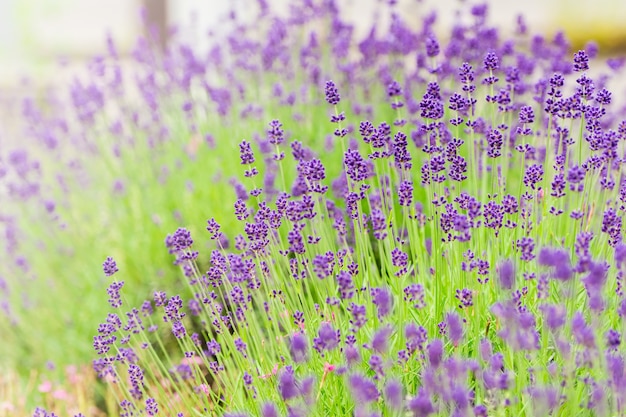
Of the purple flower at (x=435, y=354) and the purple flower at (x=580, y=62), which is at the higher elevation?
the purple flower at (x=580, y=62)

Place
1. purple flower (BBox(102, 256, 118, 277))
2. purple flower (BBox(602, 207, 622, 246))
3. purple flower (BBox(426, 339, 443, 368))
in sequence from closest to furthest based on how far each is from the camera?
purple flower (BBox(426, 339, 443, 368))
purple flower (BBox(602, 207, 622, 246))
purple flower (BBox(102, 256, 118, 277))

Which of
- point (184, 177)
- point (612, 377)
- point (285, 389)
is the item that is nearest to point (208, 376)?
point (184, 177)

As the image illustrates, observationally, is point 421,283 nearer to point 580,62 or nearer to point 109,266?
point 580,62

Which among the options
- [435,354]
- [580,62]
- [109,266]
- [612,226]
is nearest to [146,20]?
[109,266]

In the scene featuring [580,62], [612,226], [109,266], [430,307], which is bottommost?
[430,307]

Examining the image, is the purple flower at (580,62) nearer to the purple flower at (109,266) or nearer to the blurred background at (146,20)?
the purple flower at (109,266)

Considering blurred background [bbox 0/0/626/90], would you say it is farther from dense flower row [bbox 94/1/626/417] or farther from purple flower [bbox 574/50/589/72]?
purple flower [bbox 574/50/589/72]

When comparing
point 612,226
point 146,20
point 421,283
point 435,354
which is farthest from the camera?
point 146,20

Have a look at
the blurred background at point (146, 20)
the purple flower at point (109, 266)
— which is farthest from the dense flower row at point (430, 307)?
the blurred background at point (146, 20)

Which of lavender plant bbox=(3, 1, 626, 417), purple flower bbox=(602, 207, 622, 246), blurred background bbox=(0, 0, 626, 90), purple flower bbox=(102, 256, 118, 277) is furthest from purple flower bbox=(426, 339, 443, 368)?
blurred background bbox=(0, 0, 626, 90)

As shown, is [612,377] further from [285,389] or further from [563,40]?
[563,40]
